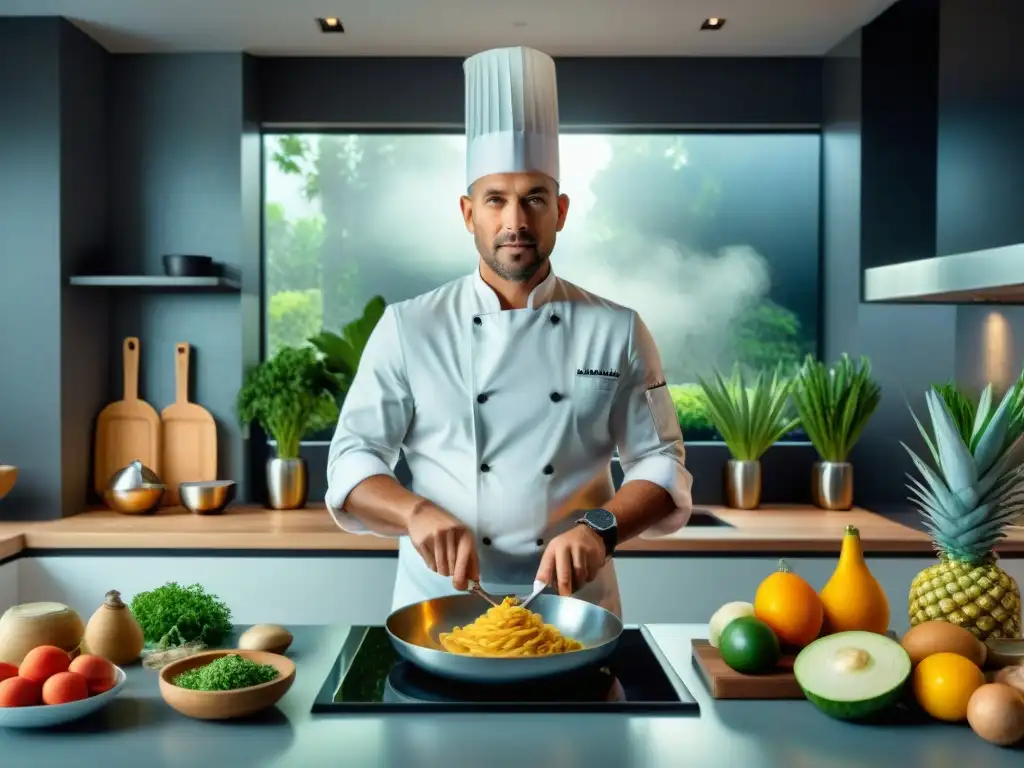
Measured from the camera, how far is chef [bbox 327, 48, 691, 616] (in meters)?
2.03

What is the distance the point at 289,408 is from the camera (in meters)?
3.60

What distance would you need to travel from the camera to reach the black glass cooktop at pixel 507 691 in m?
1.39

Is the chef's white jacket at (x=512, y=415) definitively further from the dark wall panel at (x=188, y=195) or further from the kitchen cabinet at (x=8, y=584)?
the dark wall panel at (x=188, y=195)

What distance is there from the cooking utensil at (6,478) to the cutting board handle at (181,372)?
64 centimetres

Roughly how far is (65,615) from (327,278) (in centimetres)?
249

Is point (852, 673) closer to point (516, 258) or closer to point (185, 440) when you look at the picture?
point (516, 258)

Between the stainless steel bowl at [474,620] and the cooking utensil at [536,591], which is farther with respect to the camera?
the cooking utensil at [536,591]

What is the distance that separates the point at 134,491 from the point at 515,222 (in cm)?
206

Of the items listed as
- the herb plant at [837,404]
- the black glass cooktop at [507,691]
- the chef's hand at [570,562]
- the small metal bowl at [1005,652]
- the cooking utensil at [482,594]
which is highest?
the herb plant at [837,404]

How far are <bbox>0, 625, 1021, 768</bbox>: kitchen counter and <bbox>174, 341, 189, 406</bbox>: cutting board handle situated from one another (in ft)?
7.91

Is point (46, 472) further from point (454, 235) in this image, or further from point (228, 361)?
point (454, 235)

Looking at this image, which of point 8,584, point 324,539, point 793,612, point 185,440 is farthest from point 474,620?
point 185,440

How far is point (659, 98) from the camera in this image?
3.84m

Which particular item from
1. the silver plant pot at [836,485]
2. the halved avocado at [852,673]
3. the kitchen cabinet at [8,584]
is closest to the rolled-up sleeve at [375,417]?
the halved avocado at [852,673]
